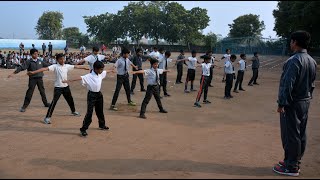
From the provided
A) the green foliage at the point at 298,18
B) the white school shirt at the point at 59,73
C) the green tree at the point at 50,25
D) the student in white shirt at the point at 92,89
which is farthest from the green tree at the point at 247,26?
the student in white shirt at the point at 92,89

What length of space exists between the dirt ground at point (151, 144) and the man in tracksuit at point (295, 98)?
35cm

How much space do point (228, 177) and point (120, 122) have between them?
4224mm

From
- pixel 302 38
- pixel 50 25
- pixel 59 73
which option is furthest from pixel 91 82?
pixel 50 25

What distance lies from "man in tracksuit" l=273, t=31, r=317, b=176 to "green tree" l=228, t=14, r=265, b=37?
57054 mm

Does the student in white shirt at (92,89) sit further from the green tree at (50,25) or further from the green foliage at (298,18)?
the green tree at (50,25)

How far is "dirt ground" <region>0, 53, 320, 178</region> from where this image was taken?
5.21m

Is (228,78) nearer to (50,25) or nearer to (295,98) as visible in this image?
(295,98)

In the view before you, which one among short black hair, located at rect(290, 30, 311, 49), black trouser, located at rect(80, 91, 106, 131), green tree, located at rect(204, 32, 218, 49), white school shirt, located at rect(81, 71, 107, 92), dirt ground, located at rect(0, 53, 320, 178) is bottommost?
dirt ground, located at rect(0, 53, 320, 178)

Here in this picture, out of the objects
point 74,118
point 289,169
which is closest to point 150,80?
point 74,118

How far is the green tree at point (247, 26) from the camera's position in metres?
60.0

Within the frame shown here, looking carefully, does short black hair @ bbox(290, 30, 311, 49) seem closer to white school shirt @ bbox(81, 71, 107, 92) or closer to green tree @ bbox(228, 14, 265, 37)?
white school shirt @ bbox(81, 71, 107, 92)

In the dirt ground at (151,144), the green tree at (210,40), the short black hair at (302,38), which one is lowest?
the dirt ground at (151,144)

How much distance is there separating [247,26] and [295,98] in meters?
57.8

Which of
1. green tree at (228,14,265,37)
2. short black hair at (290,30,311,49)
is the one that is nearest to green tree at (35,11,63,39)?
green tree at (228,14,265,37)
